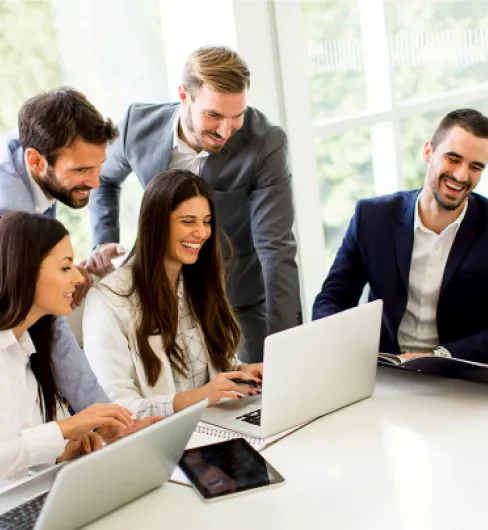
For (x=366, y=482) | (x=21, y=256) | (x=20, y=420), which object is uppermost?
(x=21, y=256)

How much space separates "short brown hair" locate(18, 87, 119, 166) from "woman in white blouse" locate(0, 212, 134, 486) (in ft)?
1.00

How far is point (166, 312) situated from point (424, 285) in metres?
0.74

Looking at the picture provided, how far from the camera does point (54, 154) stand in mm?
1918

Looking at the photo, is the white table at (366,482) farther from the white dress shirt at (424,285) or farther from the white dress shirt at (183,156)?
the white dress shirt at (183,156)

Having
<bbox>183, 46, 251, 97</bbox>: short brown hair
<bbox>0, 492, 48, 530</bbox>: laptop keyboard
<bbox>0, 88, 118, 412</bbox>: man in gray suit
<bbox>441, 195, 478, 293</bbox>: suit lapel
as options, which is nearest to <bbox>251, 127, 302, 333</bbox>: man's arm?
<bbox>183, 46, 251, 97</bbox>: short brown hair

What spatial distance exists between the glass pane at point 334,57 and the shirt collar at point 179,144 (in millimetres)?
858

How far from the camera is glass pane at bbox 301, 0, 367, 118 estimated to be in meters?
3.10

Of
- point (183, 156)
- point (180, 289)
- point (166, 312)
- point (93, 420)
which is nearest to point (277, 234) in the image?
point (183, 156)

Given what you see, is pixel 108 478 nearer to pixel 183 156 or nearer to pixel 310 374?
pixel 310 374

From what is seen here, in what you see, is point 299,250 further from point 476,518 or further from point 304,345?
point 476,518

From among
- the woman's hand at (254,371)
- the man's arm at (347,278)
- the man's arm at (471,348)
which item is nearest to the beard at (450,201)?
the man's arm at (347,278)

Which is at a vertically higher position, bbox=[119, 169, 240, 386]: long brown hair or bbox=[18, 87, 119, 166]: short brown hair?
bbox=[18, 87, 119, 166]: short brown hair

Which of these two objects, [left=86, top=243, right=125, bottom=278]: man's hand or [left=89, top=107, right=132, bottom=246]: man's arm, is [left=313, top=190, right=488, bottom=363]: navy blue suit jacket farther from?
[left=89, top=107, right=132, bottom=246]: man's arm

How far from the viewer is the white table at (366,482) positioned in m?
1.30
